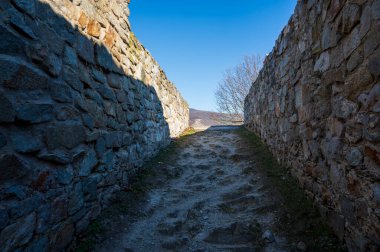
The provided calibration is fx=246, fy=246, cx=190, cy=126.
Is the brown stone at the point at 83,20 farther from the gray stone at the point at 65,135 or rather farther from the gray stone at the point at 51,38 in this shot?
the gray stone at the point at 65,135

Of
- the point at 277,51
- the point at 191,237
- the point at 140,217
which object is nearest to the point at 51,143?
the point at 140,217

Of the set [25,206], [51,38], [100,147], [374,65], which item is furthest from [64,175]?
[374,65]

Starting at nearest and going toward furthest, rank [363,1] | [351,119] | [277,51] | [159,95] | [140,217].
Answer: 1. [363,1]
2. [351,119]
3. [140,217]
4. [277,51]
5. [159,95]

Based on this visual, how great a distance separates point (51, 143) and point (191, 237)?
160 centimetres

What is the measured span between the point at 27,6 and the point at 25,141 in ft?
3.29

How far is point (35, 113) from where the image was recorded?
6.01 ft

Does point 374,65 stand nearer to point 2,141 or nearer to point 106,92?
point 2,141

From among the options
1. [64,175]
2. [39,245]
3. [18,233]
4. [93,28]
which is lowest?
[39,245]

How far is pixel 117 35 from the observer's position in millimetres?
3525

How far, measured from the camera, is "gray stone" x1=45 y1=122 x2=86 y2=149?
Answer: 200cm

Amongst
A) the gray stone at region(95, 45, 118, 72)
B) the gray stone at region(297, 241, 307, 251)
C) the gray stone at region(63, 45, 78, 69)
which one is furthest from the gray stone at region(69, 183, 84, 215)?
the gray stone at region(297, 241, 307, 251)

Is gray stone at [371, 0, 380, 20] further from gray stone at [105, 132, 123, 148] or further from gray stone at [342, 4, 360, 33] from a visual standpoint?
gray stone at [105, 132, 123, 148]

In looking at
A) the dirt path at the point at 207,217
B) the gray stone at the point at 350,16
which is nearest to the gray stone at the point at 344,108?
the gray stone at the point at 350,16

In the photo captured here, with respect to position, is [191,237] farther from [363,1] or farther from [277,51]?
[277,51]
